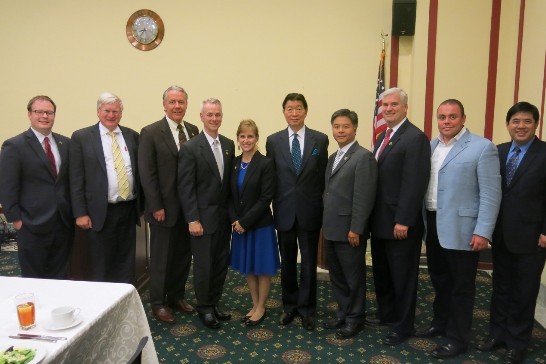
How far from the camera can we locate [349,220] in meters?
2.85

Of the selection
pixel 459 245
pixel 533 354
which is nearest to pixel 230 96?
pixel 459 245

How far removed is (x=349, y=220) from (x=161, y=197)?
1294 millimetres

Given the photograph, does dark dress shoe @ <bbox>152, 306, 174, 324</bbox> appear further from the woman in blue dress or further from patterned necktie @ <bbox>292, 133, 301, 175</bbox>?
patterned necktie @ <bbox>292, 133, 301, 175</bbox>

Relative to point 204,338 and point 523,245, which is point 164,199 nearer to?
point 204,338

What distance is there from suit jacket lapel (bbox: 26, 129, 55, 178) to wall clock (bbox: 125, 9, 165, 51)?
277 cm

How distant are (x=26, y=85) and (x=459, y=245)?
5412 mm

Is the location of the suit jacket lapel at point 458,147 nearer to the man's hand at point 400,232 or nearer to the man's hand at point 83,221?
the man's hand at point 400,232

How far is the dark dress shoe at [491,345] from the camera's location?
278 centimetres

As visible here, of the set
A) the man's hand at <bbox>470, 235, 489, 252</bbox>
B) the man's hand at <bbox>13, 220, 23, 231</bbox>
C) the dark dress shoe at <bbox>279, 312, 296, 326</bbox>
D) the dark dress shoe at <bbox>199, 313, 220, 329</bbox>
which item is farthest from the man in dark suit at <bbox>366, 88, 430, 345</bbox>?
the man's hand at <bbox>13, 220, 23, 231</bbox>

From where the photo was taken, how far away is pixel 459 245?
8.52 ft

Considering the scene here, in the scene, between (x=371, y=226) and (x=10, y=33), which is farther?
(x=10, y=33)

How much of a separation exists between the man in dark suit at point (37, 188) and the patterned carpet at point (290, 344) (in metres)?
0.91

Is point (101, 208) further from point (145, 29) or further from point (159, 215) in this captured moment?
point (145, 29)

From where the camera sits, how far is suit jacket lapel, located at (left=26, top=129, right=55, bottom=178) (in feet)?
9.51
